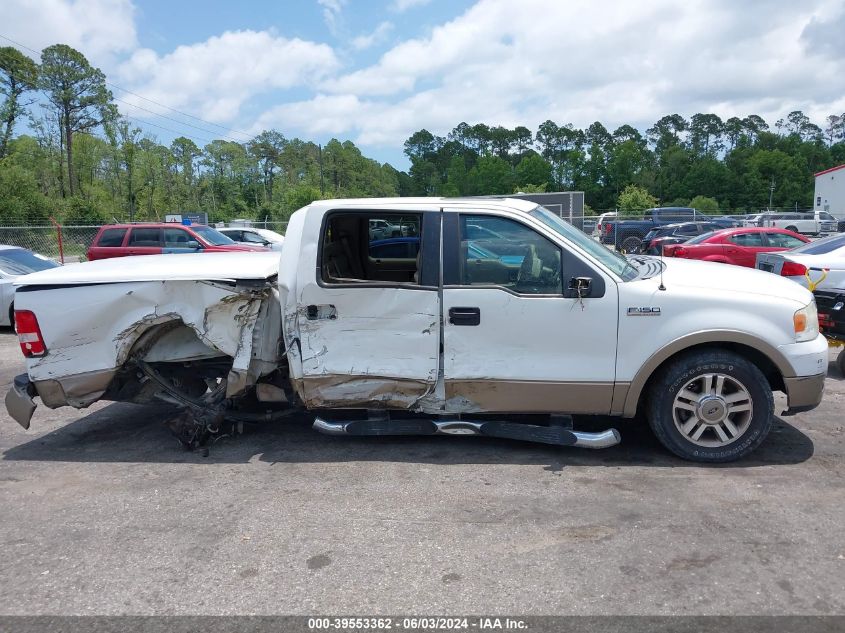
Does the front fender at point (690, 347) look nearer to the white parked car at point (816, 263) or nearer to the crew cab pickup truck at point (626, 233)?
the white parked car at point (816, 263)

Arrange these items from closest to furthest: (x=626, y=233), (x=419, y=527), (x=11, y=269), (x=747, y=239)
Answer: (x=419, y=527), (x=11, y=269), (x=747, y=239), (x=626, y=233)

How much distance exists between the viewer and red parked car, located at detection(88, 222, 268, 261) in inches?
656

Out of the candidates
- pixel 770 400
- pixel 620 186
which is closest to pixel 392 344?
pixel 770 400

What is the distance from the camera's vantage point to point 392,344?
4645 mm

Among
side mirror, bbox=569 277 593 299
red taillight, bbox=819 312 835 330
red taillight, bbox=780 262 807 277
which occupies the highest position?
side mirror, bbox=569 277 593 299

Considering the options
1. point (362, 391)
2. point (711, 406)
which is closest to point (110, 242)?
point (362, 391)

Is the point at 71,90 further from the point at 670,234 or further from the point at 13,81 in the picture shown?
the point at 670,234

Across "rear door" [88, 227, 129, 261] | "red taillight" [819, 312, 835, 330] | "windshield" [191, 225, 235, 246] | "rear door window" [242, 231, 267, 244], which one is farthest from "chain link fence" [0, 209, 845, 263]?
"red taillight" [819, 312, 835, 330]

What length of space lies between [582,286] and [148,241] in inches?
593

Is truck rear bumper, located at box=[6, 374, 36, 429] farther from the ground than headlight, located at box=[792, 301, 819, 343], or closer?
closer

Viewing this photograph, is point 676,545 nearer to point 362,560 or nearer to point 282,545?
point 362,560

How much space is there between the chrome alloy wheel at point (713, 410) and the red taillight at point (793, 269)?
380 cm

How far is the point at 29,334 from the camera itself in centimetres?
485

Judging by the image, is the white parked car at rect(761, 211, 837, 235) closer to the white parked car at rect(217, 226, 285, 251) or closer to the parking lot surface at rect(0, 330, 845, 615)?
the white parked car at rect(217, 226, 285, 251)
